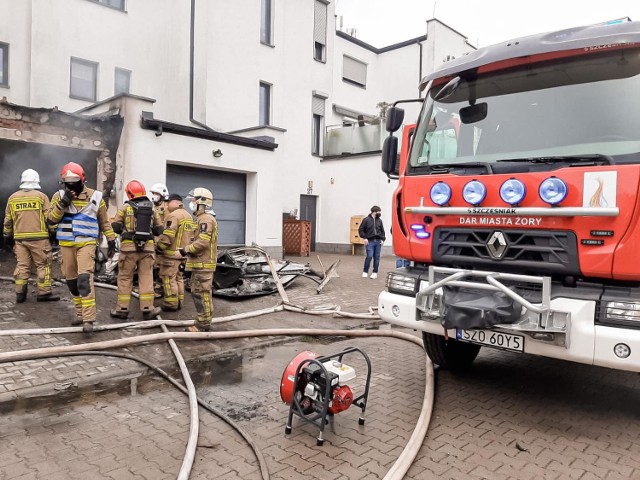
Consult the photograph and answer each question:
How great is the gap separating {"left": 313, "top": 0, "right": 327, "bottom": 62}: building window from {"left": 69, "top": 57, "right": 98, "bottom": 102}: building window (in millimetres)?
9349

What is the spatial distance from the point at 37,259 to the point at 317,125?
611 inches

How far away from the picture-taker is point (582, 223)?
11.0ft


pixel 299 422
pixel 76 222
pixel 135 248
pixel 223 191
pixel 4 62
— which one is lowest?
pixel 299 422

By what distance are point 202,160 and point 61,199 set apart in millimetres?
6479

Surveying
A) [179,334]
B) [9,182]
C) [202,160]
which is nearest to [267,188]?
[202,160]

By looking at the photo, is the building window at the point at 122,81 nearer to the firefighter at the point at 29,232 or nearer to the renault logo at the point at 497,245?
the firefighter at the point at 29,232

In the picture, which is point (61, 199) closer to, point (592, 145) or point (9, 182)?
point (592, 145)

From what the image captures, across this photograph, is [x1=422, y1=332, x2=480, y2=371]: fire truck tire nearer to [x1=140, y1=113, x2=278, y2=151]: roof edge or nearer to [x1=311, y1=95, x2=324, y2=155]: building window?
[x1=140, y1=113, x2=278, y2=151]: roof edge

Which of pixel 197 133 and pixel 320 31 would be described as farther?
pixel 320 31

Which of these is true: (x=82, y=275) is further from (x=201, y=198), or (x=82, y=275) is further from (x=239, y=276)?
Answer: (x=239, y=276)

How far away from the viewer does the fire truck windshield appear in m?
3.45

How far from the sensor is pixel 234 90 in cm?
1684

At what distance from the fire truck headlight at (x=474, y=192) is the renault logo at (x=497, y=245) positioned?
291 mm

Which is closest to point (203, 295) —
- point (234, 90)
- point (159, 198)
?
point (159, 198)
